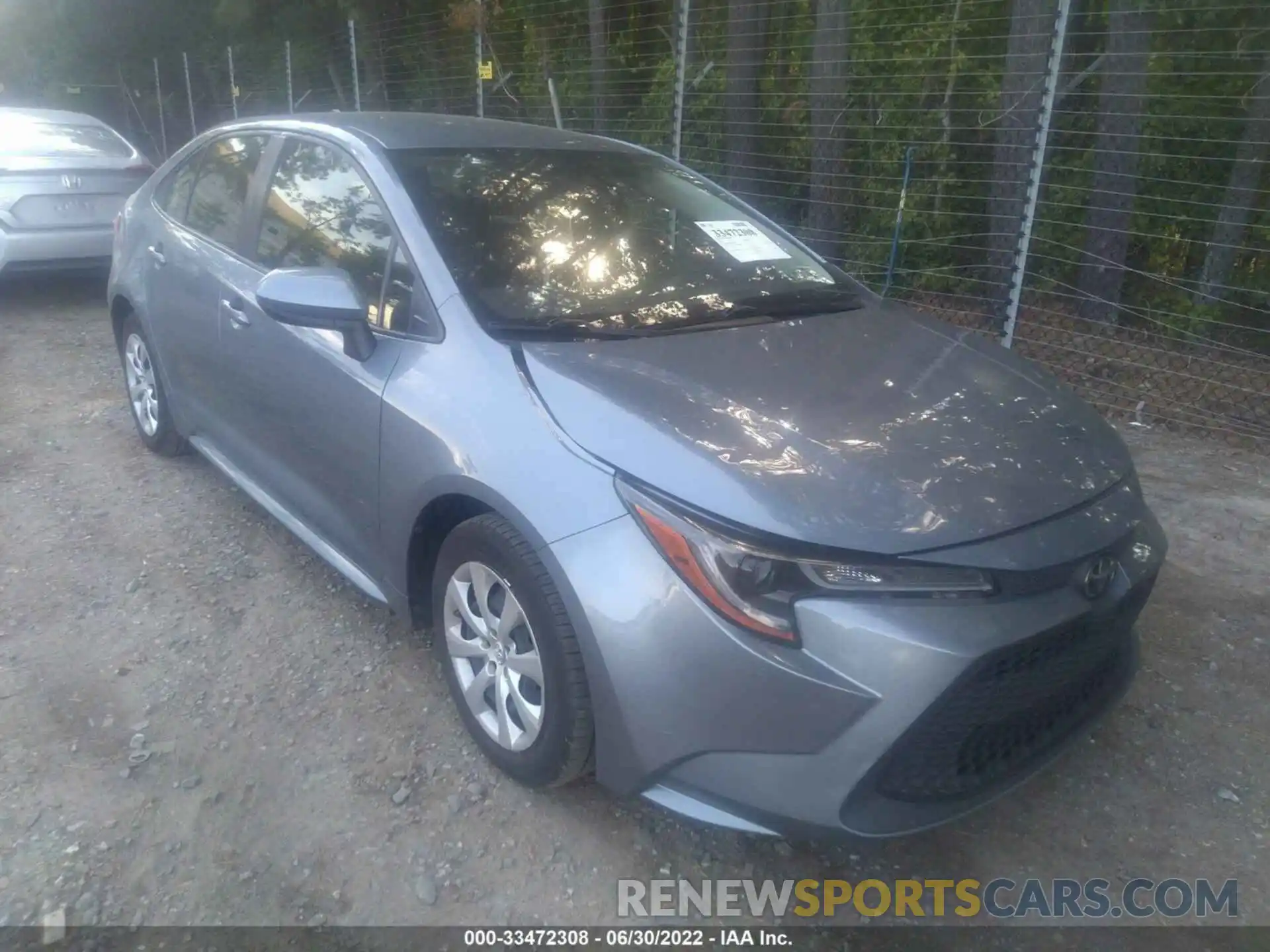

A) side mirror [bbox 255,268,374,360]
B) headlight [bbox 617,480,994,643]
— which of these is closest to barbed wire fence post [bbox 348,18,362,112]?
side mirror [bbox 255,268,374,360]

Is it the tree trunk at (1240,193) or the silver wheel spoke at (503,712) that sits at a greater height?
the tree trunk at (1240,193)

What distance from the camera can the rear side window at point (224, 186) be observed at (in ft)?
12.8

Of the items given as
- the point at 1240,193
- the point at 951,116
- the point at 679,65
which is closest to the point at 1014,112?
the point at 951,116

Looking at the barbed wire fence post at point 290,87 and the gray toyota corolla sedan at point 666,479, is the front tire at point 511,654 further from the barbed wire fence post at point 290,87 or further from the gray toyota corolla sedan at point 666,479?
the barbed wire fence post at point 290,87

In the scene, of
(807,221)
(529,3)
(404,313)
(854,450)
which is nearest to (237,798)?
(404,313)

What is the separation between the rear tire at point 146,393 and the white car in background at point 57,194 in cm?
317

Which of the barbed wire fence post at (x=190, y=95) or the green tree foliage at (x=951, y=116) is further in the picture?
the barbed wire fence post at (x=190, y=95)

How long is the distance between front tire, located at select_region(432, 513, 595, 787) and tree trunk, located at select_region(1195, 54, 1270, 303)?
6.37 meters

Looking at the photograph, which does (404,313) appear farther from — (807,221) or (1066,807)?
(807,221)

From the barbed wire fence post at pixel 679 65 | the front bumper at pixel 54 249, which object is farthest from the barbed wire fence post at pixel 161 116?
the barbed wire fence post at pixel 679 65

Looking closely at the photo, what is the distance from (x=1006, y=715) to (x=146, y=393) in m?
4.15

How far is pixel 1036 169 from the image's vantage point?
580 cm

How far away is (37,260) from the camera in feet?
24.7

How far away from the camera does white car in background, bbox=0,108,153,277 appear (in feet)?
24.1
